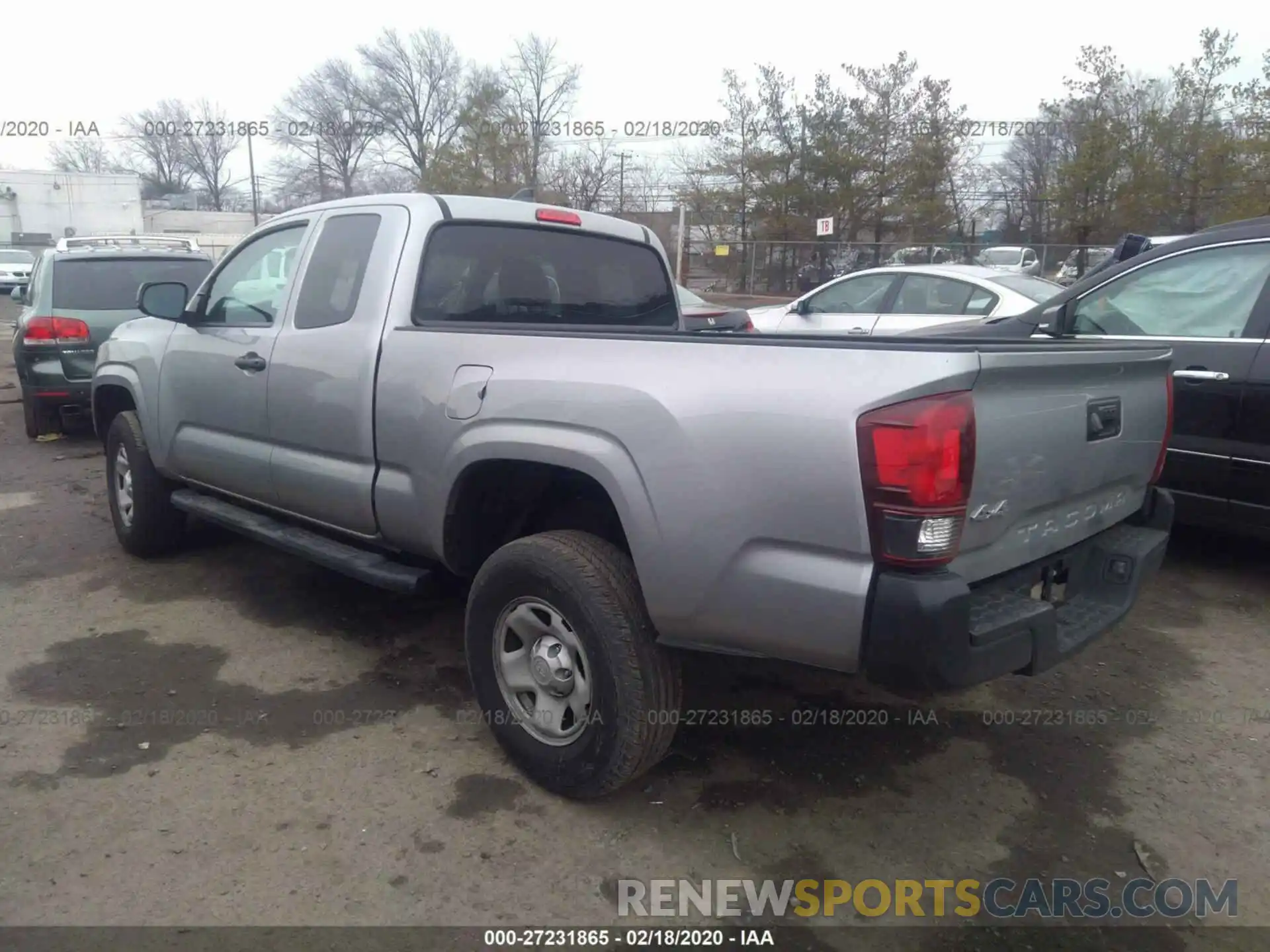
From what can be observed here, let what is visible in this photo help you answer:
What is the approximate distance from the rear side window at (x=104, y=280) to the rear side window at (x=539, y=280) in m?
5.33

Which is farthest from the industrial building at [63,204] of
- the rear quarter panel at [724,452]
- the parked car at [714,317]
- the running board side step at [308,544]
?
the rear quarter panel at [724,452]

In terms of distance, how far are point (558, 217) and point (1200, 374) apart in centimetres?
308

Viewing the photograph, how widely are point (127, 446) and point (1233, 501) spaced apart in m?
5.50

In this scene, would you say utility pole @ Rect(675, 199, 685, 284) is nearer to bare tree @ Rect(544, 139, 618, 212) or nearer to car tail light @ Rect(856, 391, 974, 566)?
bare tree @ Rect(544, 139, 618, 212)

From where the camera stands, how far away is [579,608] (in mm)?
2707

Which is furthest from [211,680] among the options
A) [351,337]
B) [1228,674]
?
[1228,674]

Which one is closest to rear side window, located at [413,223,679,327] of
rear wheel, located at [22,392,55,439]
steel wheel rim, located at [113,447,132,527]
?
steel wheel rim, located at [113,447,132,527]

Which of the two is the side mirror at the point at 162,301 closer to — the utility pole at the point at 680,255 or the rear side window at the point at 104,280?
the rear side window at the point at 104,280

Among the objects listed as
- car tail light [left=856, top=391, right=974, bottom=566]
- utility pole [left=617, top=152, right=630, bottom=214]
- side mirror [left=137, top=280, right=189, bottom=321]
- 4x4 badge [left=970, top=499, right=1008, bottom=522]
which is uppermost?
utility pole [left=617, top=152, right=630, bottom=214]

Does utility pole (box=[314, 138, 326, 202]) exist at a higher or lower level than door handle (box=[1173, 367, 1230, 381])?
higher

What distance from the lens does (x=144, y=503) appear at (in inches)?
195

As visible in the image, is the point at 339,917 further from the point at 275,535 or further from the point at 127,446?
the point at 127,446

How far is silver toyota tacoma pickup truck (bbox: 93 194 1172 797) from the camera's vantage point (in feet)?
7.35

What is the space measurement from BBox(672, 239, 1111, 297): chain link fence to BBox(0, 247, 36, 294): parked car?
73.4 ft
